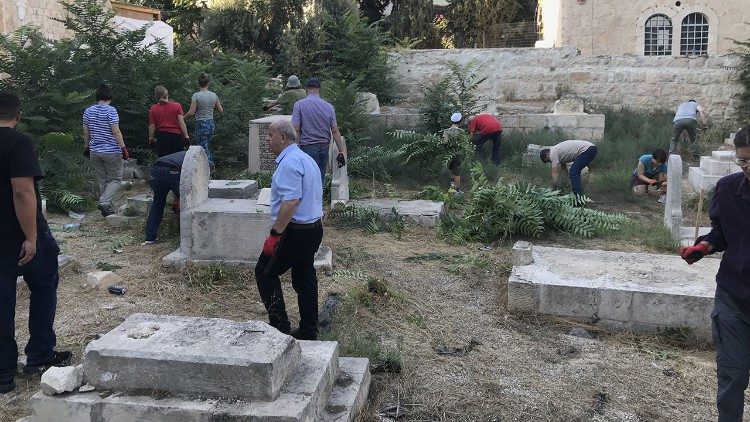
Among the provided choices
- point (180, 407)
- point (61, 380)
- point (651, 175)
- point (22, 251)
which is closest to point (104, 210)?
point (22, 251)

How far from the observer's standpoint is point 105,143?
29.5 feet

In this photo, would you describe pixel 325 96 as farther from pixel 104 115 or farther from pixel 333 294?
pixel 333 294

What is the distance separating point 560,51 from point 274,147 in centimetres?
1510

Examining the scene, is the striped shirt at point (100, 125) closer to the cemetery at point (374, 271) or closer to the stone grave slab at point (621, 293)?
the cemetery at point (374, 271)

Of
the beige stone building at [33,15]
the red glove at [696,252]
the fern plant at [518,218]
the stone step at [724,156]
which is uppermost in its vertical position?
the beige stone building at [33,15]

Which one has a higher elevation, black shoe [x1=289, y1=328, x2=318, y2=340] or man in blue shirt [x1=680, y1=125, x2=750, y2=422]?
man in blue shirt [x1=680, y1=125, x2=750, y2=422]

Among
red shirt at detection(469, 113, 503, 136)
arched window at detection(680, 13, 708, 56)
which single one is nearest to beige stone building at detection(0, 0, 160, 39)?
red shirt at detection(469, 113, 503, 136)

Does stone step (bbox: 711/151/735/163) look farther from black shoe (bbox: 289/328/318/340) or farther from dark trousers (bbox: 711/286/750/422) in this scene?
black shoe (bbox: 289/328/318/340)

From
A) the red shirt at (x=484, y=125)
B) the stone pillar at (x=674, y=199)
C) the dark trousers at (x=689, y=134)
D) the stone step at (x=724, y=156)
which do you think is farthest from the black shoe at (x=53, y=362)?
the dark trousers at (x=689, y=134)

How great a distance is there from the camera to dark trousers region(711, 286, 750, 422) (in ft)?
11.6

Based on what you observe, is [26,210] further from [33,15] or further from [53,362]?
[33,15]

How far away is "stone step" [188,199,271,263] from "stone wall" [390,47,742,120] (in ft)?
35.5

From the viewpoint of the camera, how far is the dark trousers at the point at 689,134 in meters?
13.6

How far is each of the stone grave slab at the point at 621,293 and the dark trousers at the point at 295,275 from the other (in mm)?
1925
